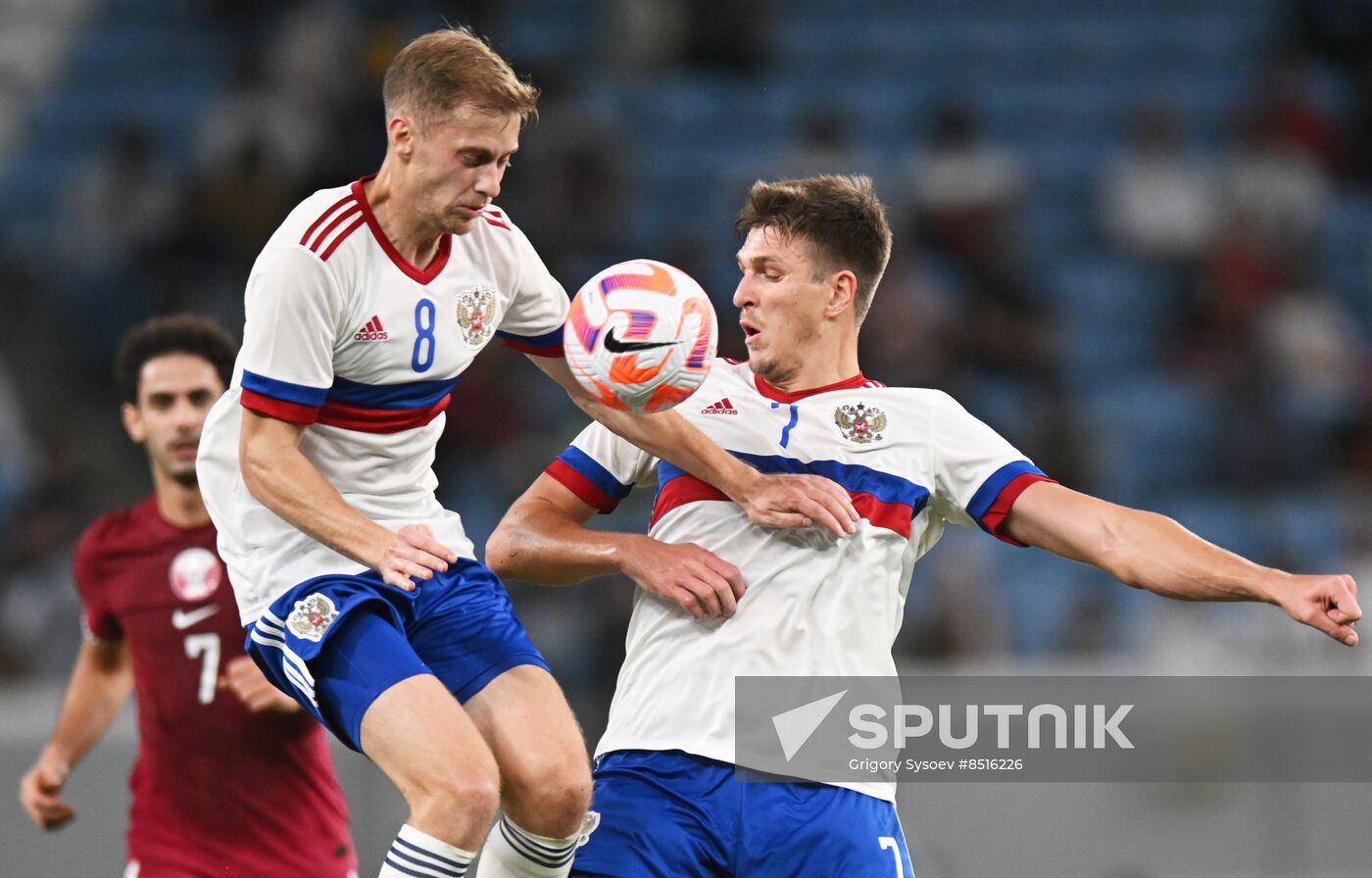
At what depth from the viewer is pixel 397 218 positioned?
4180mm

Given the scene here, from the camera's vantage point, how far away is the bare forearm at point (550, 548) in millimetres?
4453

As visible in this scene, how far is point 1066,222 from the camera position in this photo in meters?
12.2

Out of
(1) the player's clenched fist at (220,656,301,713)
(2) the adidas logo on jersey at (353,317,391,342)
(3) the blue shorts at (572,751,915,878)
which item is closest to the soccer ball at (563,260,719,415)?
(2) the adidas logo on jersey at (353,317,391,342)

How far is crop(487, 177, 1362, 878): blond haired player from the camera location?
4.17 metres

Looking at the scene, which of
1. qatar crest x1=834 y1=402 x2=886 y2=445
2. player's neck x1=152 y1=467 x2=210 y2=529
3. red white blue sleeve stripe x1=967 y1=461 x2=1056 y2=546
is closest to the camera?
red white blue sleeve stripe x1=967 y1=461 x2=1056 y2=546

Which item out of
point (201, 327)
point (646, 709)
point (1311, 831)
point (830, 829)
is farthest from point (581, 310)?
point (1311, 831)

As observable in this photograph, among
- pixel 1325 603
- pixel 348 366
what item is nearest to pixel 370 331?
pixel 348 366

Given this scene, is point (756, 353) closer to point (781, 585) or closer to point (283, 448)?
point (781, 585)

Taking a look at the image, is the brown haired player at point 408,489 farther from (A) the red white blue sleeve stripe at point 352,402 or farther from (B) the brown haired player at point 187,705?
(B) the brown haired player at point 187,705

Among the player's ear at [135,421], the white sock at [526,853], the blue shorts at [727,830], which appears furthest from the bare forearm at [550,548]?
the player's ear at [135,421]

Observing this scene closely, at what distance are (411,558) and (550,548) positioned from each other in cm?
74

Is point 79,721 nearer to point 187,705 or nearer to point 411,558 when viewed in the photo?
point 187,705

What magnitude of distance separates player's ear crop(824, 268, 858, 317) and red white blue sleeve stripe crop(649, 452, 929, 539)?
0.40 metres

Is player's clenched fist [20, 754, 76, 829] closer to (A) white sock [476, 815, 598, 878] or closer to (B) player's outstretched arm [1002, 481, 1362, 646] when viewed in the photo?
(A) white sock [476, 815, 598, 878]
